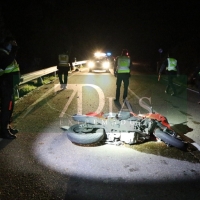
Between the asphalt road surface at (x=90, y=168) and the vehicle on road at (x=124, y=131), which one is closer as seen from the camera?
the asphalt road surface at (x=90, y=168)

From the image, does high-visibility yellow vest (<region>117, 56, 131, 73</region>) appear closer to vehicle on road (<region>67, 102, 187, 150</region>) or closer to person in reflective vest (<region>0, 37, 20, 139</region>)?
vehicle on road (<region>67, 102, 187, 150</region>)

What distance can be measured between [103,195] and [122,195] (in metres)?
0.25

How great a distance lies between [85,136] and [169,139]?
5.29ft

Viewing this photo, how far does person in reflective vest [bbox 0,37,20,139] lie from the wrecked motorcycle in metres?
1.46

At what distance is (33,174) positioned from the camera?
3809 millimetres

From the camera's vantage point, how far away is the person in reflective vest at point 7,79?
5020 mm

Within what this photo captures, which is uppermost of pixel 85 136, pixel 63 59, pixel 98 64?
pixel 63 59

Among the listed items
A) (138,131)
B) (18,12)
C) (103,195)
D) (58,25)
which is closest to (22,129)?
(138,131)

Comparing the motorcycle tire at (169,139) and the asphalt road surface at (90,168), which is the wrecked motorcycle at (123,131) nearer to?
the motorcycle tire at (169,139)

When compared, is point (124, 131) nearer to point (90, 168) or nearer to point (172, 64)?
point (90, 168)

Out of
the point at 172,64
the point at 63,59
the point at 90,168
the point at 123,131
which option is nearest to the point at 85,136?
the point at 123,131

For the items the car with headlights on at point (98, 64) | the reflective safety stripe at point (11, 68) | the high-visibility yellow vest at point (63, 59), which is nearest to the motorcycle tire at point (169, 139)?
the reflective safety stripe at point (11, 68)

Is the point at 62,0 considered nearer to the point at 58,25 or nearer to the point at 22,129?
the point at 58,25

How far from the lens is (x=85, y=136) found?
15.8ft
